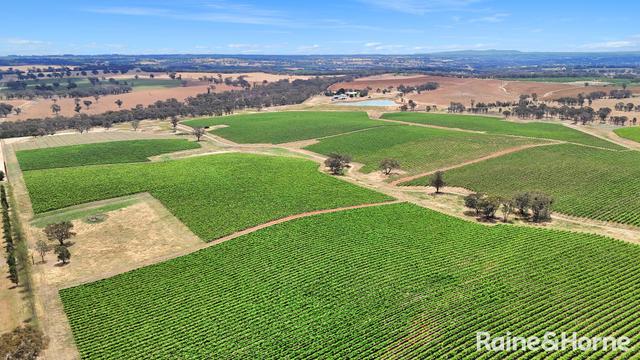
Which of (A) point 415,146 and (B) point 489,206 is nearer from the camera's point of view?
(B) point 489,206

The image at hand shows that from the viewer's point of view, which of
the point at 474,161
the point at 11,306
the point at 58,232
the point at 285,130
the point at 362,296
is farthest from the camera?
the point at 285,130

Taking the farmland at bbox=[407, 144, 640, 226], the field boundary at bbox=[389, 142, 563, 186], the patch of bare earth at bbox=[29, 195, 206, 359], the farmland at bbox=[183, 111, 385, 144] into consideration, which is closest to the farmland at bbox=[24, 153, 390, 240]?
the patch of bare earth at bbox=[29, 195, 206, 359]

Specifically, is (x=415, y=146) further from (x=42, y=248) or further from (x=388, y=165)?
(x=42, y=248)

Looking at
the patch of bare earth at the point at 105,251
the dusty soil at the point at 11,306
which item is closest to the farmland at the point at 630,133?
the patch of bare earth at the point at 105,251

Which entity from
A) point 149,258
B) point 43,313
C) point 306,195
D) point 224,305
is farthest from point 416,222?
point 43,313

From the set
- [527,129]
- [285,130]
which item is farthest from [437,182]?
[285,130]

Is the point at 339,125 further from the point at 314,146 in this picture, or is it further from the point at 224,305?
the point at 224,305

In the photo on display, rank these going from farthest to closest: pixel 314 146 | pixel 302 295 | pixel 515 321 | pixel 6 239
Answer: pixel 314 146, pixel 6 239, pixel 302 295, pixel 515 321
